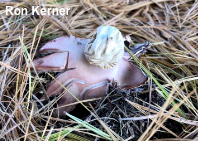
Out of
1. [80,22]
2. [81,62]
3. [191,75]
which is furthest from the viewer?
[80,22]

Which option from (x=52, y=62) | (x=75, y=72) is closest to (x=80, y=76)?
(x=75, y=72)

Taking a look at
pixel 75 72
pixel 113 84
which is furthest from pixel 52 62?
pixel 113 84

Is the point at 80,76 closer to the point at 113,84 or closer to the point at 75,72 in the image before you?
the point at 75,72

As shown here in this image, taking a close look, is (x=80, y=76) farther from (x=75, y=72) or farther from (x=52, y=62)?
(x=52, y=62)

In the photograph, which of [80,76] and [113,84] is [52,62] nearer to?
[80,76]

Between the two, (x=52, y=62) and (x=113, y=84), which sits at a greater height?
(x=52, y=62)

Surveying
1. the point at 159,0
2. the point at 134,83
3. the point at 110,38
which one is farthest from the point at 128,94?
the point at 159,0

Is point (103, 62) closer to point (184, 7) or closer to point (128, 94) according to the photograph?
point (128, 94)

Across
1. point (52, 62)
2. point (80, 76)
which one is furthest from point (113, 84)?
point (52, 62)
